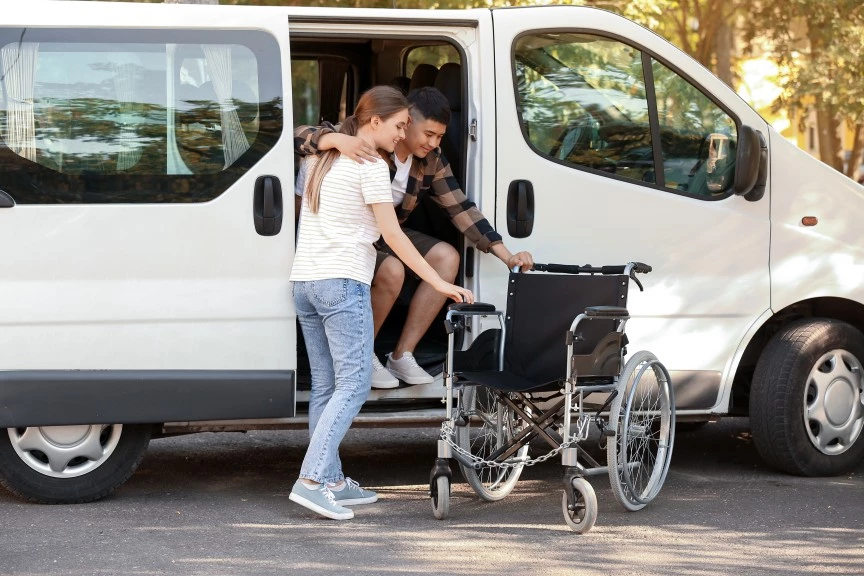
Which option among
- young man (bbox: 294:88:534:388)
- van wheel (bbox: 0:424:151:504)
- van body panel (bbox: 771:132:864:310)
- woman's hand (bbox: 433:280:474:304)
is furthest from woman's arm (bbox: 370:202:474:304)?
van body panel (bbox: 771:132:864:310)

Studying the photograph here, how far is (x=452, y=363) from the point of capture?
5797 mm

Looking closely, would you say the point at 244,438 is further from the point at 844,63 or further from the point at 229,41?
the point at 844,63

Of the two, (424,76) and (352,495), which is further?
(424,76)

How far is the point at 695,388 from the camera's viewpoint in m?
6.50

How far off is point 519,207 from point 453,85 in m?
0.69

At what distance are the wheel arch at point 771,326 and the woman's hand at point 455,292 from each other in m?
1.68

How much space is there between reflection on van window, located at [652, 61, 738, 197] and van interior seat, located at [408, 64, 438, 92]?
1.08 metres

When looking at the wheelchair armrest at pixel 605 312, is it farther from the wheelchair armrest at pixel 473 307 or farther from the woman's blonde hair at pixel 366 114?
the woman's blonde hair at pixel 366 114

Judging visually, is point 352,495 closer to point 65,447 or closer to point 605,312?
point 65,447

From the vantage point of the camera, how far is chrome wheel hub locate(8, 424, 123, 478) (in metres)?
5.91

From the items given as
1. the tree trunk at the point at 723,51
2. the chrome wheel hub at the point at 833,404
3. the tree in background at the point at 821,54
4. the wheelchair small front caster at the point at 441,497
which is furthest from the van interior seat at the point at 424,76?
the tree trunk at the point at 723,51

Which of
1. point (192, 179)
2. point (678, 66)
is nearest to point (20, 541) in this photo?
point (192, 179)

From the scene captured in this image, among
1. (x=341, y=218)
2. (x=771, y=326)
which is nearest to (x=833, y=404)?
(x=771, y=326)

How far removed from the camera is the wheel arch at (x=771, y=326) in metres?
6.78
